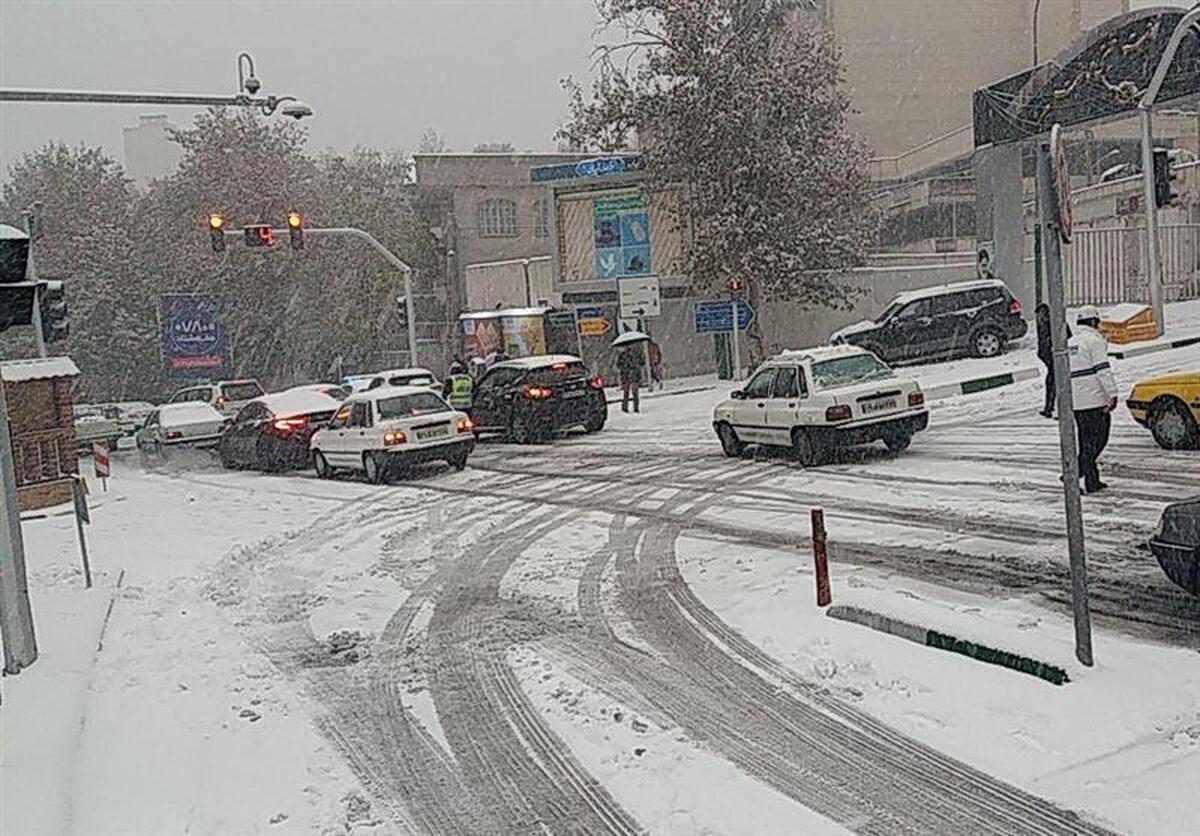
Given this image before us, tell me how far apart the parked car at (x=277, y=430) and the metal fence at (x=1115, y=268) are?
71.6 feet

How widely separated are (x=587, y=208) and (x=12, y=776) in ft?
103

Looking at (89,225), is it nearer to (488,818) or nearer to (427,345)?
(427,345)

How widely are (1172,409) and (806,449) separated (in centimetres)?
451

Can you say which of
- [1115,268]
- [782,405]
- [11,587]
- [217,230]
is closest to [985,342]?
[1115,268]

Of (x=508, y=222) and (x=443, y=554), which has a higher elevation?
(x=508, y=222)

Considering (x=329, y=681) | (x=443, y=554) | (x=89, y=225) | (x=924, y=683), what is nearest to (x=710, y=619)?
(x=924, y=683)

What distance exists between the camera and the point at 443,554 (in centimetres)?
1245

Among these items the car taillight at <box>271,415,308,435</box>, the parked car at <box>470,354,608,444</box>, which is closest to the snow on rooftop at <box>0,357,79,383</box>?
the car taillight at <box>271,415,308,435</box>

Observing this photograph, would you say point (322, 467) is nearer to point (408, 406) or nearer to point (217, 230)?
point (408, 406)

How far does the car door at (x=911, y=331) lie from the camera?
91.0 ft

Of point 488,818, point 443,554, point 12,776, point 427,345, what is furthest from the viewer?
point 427,345

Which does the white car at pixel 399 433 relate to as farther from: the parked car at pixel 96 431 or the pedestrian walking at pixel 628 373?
the parked car at pixel 96 431

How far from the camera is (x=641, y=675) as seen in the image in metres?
7.62

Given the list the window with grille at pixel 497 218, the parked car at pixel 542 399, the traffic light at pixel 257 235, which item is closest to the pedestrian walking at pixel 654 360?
the parked car at pixel 542 399
